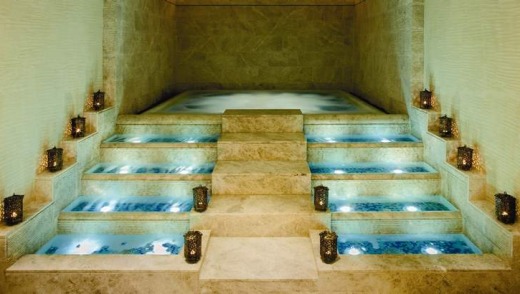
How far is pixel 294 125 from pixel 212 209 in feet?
5.88

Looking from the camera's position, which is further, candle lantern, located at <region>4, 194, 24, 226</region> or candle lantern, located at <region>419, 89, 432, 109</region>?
candle lantern, located at <region>419, 89, 432, 109</region>

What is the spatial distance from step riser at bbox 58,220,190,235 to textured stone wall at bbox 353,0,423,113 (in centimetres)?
317

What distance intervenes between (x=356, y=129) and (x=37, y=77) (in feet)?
11.6

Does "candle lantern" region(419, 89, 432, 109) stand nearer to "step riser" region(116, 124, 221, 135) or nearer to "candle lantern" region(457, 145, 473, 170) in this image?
"candle lantern" region(457, 145, 473, 170)

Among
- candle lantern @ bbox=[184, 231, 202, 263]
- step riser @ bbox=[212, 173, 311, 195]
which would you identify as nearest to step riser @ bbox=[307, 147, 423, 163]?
step riser @ bbox=[212, 173, 311, 195]

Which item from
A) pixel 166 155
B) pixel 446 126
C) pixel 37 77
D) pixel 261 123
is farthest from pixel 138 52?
pixel 446 126

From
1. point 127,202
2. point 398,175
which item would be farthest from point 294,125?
point 127,202

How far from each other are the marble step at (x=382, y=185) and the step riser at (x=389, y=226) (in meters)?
0.50

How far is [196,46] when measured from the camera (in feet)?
28.1

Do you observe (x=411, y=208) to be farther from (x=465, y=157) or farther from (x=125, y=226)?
(x=125, y=226)

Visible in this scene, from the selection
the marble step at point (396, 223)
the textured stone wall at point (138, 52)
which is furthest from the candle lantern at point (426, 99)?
the textured stone wall at point (138, 52)

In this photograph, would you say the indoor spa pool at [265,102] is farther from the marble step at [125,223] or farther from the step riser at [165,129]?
the marble step at [125,223]

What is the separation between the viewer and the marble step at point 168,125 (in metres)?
5.17

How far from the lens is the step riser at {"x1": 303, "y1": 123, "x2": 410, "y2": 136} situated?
510 centimetres
